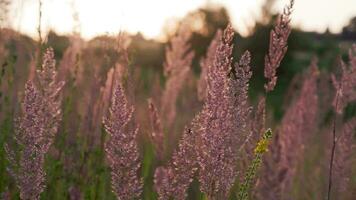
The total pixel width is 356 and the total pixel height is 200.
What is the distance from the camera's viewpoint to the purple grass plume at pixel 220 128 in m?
2.30

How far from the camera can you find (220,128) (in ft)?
7.52

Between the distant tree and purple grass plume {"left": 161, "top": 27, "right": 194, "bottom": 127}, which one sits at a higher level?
the distant tree

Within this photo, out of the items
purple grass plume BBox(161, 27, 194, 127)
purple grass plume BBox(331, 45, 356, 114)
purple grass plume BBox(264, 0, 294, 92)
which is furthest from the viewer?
purple grass plume BBox(161, 27, 194, 127)

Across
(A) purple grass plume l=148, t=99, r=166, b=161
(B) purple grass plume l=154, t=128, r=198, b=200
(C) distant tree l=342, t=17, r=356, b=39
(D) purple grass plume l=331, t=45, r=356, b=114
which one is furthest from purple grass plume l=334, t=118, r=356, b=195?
(B) purple grass plume l=154, t=128, r=198, b=200

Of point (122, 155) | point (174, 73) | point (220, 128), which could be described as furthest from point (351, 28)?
point (174, 73)

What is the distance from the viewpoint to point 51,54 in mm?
2646

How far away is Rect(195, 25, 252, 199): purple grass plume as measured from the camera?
7.55 ft

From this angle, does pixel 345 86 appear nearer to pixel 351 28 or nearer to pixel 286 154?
pixel 351 28

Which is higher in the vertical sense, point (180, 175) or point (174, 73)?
point (174, 73)

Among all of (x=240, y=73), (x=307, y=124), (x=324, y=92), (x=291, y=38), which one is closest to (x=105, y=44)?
(x=240, y=73)

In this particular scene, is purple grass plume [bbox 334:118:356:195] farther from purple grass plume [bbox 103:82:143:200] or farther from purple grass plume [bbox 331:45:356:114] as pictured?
purple grass plume [bbox 103:82:143:200]

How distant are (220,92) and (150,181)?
2.79 meters

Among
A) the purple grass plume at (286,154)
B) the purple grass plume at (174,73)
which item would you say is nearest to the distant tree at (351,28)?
the purple grass plume at (286,154)

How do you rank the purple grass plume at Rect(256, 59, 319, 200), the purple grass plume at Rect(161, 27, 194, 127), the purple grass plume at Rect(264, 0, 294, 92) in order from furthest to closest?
the purple grass plume at Rect(161, 27, 194, 127) → the purple grass plume at Rect(264, 0, 294, 92) → the purple grass plume at Rect(256, 59, 319, 200)
